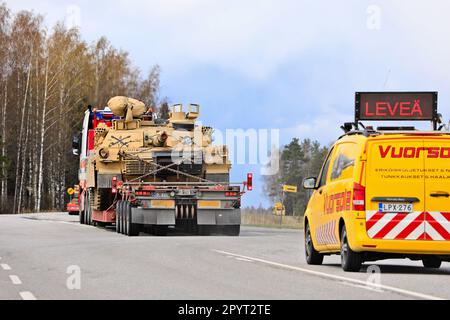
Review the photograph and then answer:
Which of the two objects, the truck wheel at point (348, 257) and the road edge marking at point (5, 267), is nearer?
the truck wheel at point (348, 257)

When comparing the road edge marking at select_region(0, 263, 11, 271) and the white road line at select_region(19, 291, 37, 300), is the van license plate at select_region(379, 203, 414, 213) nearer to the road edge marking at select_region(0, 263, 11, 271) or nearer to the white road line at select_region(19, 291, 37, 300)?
the white road line at select_region(19, 291, 37, 300)

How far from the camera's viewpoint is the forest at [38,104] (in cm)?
7238

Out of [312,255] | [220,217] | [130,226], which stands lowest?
[312,255]

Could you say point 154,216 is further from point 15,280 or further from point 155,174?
point 15,280

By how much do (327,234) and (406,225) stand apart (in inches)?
71.8

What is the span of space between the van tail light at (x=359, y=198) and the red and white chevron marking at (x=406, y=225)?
0.44ft

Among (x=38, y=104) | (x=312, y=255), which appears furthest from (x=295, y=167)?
(x=312, y=255)

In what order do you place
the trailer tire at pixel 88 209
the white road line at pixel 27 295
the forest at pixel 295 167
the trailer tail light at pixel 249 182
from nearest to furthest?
1. the white road line at pixel 27 295
2. the trailer tail light at pixel 249 182
3. the trailer tire at pixel 88 209
4. the forest at pixel 295 167

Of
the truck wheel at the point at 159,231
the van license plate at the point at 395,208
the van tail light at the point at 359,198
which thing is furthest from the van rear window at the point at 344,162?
the truck wheel at the point at 159,231

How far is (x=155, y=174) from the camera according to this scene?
101 ft

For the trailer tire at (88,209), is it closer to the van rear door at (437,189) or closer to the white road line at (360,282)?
the white road line at (360,282)

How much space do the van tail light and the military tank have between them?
1355 cm

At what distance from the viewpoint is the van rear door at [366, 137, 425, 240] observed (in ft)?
46.7
